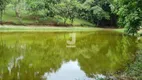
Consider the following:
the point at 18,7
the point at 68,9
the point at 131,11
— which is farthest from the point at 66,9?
the point at 131,11

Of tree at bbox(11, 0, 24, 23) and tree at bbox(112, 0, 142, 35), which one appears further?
tree at bbox(11, 0, 24, 23)

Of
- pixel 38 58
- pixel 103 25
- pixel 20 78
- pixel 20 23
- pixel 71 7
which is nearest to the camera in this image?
pixel 20 78

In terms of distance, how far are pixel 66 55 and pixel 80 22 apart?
5450 cm

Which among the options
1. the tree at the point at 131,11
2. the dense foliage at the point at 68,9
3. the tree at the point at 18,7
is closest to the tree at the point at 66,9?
the dense foliage at the point at 68,9

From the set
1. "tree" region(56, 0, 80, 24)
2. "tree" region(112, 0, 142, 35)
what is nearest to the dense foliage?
"tree" region(56, 0, 80, 24)

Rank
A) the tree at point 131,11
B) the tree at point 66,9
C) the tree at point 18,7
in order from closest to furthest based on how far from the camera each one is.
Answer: the tree at point 131,11, the tree at point 18,7, the tree at point 66,9

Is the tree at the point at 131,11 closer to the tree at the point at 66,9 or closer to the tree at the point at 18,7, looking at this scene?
the tree at the point at 18,7

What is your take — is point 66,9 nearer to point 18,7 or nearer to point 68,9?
point 68,9

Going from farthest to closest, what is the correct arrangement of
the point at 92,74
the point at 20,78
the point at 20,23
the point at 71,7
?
the point at 71,7
the point at 20,23
the point at 92,74
the point at 20,78

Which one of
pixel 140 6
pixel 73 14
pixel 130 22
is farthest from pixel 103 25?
pixel 140 6

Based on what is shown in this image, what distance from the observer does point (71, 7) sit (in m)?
71.8

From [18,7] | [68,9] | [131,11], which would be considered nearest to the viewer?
[131,11]

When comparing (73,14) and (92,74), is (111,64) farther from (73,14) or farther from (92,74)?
(73,14)

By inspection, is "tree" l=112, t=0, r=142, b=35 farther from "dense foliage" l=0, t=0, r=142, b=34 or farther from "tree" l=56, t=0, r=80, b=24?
"tree" l=56, t=0, r=80, b=24
